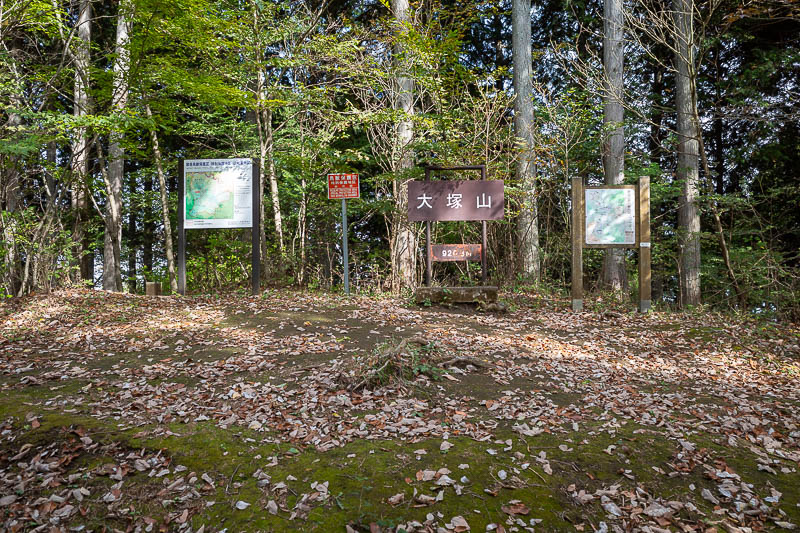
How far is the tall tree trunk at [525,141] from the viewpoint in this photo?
1134 cm

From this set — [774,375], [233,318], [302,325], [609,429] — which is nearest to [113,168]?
[233,318]

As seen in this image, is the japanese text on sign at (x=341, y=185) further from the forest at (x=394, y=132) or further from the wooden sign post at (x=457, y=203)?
the wooden sign post at (x=457, y=203)

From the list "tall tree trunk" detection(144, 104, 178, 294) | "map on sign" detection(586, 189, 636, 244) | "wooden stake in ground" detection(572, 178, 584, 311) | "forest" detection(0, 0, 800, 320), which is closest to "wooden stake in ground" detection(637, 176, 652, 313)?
"map on sign" detection(586, 189, 636, 244)

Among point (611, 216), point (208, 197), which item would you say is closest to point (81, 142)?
point (208, 197)

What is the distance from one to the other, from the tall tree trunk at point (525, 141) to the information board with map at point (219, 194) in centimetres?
619

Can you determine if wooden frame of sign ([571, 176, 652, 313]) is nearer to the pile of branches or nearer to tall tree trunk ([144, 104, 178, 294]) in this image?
the pile of branches

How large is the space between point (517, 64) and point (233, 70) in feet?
25.4

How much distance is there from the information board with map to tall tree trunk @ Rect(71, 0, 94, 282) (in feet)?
7.04

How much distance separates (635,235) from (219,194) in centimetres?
834

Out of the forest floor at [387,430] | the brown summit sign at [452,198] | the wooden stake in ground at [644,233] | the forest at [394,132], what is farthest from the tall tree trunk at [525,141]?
the forest floor at [387,430]

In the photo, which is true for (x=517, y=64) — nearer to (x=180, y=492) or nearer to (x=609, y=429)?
(x=609, y=429)

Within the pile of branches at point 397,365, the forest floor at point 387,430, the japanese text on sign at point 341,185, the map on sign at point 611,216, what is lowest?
the forest floor at point 387,430

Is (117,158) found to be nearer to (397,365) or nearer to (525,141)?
(397,365)

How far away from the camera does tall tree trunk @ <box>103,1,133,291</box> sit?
880 cm
